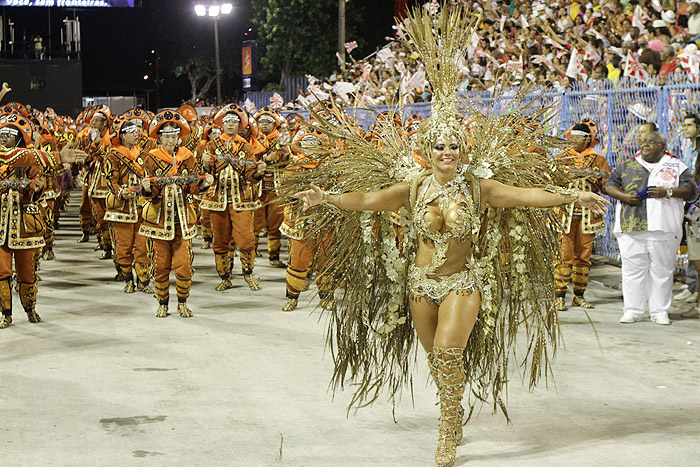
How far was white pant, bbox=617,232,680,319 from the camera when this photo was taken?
370 inches

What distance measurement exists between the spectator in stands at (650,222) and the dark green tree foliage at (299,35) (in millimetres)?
25511

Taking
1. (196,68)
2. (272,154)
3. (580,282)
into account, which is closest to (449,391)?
(580,282)

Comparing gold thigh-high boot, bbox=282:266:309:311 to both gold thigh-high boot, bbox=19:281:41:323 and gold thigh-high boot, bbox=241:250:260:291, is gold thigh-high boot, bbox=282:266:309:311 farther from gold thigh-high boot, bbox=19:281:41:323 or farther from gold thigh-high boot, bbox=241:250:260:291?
gold thigh-high boot, bbox=19:281:41:323

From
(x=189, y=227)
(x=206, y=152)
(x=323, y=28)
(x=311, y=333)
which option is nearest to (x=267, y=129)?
(x=206, y=152)

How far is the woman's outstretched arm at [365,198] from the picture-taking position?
5.59m

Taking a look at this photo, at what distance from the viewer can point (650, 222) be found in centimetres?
934

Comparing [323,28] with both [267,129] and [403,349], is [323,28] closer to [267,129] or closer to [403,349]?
[267,129]

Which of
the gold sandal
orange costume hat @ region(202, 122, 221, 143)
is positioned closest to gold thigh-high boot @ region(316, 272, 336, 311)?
the gold sandal

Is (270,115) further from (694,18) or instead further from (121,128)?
(694,18)

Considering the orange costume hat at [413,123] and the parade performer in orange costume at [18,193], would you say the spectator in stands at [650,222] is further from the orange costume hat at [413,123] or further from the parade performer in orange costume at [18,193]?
the parade performer in orange costume at [18,193]

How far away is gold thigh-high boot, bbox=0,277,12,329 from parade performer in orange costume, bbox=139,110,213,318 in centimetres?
134

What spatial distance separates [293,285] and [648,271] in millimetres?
3572

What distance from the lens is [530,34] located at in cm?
1783

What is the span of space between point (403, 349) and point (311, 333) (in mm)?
3163
